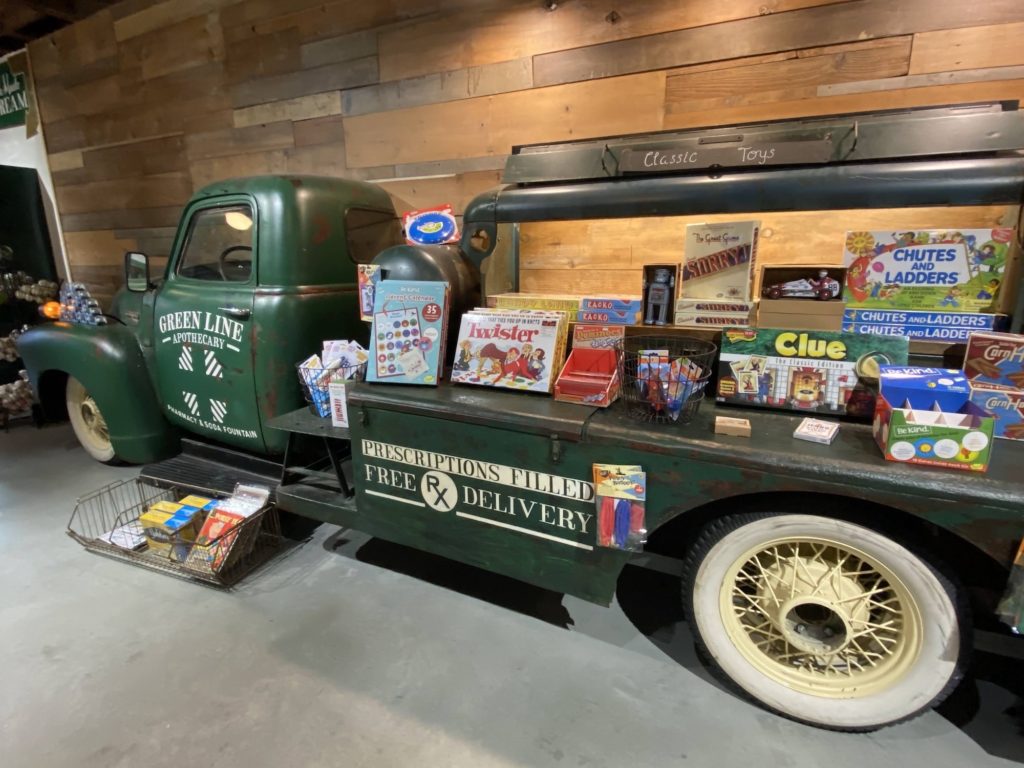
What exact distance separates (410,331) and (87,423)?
304cm

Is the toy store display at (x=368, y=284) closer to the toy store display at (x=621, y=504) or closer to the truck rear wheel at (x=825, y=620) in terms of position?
the toy store display at (x=621, y=504)

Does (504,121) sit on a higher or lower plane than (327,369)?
higher

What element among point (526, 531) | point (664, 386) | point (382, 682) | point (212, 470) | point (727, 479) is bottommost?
point (382, 682)

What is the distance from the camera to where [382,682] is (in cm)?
171

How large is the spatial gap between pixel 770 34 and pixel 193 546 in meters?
3.40

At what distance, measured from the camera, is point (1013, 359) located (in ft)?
4.60

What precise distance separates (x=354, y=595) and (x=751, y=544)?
1.57 metres

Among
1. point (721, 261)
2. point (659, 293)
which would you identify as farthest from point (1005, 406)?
point (659, 293)

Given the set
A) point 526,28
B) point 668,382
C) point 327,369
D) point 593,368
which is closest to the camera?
point 668,382

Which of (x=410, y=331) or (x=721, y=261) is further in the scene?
(x=410, y=331)

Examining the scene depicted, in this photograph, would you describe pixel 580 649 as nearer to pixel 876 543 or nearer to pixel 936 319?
pixel 876 543

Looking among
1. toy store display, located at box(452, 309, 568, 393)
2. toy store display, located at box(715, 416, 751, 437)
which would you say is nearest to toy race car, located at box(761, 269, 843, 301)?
toy store display, located at box(715, 416, 751, 437)

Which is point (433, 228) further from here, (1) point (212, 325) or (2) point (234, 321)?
(1) point (212, 325)

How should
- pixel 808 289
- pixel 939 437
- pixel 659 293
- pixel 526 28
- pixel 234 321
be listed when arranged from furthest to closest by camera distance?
1. pixel 526 28
2. pixel 234 321
3. pixel 659 293
4. pixel 808 289
5. pixel 939 437
